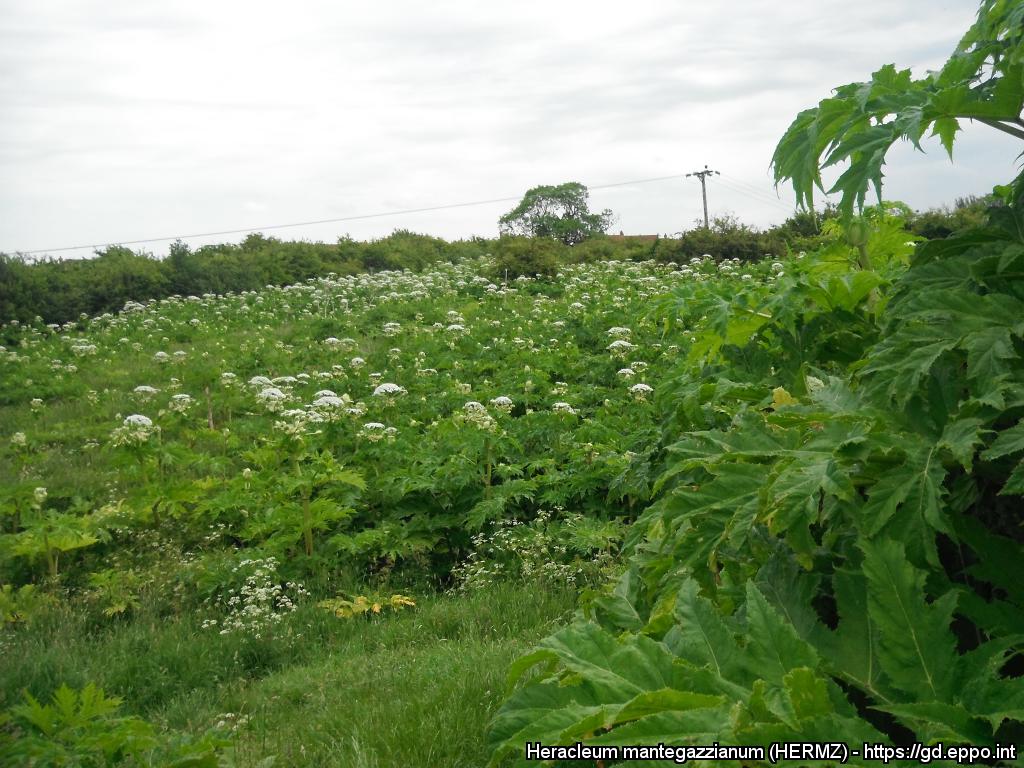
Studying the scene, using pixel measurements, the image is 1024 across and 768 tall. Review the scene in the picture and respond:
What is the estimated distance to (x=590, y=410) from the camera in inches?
342

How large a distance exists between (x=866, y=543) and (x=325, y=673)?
11.3 ft

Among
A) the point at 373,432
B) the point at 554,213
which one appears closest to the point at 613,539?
the point at 373,432

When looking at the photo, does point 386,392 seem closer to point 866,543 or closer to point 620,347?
point 620,347

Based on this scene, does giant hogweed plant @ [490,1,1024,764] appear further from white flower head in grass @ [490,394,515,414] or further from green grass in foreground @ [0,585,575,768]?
white flower head in grass @ [490,394,515,414]

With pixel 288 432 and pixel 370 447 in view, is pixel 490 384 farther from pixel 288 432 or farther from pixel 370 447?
pixel 288 432

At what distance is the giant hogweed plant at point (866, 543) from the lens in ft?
4.32

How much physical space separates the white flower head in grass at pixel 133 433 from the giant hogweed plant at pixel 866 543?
21.3 feet

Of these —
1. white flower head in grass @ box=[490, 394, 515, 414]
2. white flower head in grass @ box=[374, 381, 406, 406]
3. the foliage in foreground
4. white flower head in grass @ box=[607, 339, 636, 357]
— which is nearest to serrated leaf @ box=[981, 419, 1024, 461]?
the foliage in foreground

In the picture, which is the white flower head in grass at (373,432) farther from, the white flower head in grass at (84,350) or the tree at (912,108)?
the white flower head in grass at (84,350)

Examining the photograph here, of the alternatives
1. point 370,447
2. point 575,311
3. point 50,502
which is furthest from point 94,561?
point 575,311

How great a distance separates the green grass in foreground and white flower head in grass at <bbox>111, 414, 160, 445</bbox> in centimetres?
225

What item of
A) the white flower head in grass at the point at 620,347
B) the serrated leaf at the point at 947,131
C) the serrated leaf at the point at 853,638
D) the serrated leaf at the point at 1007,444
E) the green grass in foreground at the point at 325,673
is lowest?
the green grass in foreground at the point at 325,673

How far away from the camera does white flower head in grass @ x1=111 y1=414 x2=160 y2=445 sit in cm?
726

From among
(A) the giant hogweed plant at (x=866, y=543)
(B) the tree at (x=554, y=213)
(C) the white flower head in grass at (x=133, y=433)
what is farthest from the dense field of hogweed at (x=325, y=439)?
(B) the tree at (x=554, y=213)
